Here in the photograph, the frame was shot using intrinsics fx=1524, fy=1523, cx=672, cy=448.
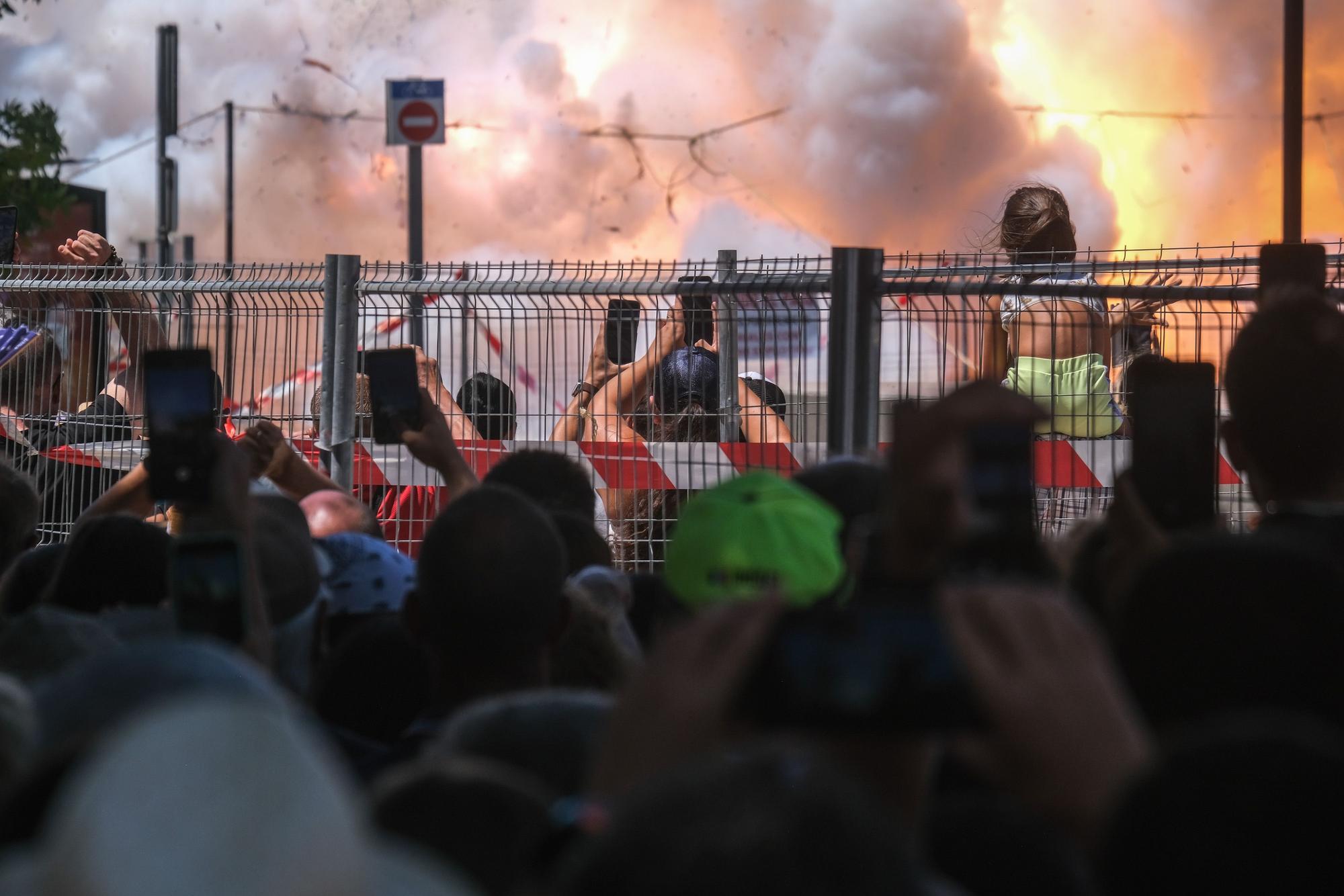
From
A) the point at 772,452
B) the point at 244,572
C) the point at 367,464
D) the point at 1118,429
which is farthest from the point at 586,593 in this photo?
the point at 367,464

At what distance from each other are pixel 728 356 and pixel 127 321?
9.35 ft

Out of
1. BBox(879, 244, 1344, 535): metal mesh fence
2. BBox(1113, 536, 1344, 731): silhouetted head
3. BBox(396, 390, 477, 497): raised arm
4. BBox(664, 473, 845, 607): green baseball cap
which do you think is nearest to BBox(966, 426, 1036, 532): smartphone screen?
BBox(1113, 536, 1344, 731): silhouetted head

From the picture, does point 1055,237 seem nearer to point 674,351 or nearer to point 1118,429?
point 1118,429

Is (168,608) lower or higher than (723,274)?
lower

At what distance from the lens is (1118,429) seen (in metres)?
5.14

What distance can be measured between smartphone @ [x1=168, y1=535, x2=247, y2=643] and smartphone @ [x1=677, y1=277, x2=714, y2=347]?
3477 mm

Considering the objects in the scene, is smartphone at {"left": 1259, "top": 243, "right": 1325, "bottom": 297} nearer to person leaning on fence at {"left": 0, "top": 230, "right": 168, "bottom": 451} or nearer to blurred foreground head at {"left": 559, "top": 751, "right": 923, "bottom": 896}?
blurred foreground head at {"left": 559, "top": 751, "right": 923, "bottom": 896}

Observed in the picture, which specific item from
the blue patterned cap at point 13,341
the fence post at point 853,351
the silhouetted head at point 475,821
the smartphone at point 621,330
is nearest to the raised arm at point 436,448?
the fence post at point 853,351

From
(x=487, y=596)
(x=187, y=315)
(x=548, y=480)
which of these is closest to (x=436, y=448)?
(x=548, y=480)

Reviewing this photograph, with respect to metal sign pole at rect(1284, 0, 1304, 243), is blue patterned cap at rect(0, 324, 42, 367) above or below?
below

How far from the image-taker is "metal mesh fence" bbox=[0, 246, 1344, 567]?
4918 millimetres

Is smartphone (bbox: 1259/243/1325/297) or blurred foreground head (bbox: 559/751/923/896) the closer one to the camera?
blurred foreground head (bbox: 559/751/923/896)

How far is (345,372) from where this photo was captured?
5.83 meters

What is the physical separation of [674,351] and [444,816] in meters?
4.32
